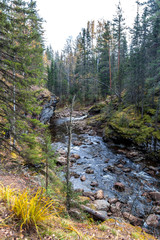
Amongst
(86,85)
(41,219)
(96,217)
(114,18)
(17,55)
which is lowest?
(96,217)

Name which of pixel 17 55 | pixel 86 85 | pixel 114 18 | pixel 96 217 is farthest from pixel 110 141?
pixel 86 85

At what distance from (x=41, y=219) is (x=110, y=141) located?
13.7 metres

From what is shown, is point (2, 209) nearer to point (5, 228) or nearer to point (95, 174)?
point (5, 228)

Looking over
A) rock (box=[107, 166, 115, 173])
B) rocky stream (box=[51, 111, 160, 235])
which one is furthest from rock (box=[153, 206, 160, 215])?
rock (box=[107, 166, 115, 173])

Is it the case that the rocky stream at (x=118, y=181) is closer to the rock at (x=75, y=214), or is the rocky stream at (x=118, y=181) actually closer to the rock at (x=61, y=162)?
the rock at (x=61, y=162)

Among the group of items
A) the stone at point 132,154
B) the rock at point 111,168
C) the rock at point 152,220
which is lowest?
the rock at point 152,220

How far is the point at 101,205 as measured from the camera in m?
6.32

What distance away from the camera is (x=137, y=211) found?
619 centimetres

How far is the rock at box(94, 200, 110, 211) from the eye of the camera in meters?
6.15

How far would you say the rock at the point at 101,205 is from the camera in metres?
6.15

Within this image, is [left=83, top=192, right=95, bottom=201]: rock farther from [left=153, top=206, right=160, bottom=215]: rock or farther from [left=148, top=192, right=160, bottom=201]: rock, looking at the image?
[left=148, top=192, right=160, bottom=201]: rock

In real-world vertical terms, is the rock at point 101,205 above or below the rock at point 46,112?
below

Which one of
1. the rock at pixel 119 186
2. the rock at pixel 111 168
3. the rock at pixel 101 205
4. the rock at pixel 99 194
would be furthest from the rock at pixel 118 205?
the rock at pixel 111 168

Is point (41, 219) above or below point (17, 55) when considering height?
below
